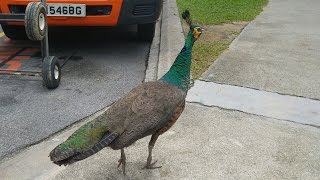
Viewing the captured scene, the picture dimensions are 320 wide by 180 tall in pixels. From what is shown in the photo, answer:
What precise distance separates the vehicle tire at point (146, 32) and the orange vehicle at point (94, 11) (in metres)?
0.70

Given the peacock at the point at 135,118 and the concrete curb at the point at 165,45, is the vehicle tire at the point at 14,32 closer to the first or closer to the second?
→ the concrete curb at the point at 165,45

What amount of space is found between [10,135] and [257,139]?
86.6 inches

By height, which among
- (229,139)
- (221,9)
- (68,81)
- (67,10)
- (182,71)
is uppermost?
(182,71)

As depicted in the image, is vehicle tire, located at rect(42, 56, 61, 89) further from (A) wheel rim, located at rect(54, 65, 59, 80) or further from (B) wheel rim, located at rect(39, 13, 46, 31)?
(B) wheel rim, located at rect(39, 13, 46, 31)

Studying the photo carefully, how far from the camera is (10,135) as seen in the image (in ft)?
13.0

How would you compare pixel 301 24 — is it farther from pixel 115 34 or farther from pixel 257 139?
pixel 257 139

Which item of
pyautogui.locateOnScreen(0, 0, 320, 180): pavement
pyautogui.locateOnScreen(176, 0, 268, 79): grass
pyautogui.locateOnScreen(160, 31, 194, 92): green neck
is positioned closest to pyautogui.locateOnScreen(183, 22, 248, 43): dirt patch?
pyautogui.locateOnScreen(176, 0, 268, 79): grass

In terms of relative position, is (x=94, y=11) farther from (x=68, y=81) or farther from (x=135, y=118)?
(x=135, y=118)

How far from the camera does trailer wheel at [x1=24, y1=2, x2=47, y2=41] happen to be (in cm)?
464

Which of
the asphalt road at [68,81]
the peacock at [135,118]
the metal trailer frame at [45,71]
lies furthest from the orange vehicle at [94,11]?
the peacock at [135,118]

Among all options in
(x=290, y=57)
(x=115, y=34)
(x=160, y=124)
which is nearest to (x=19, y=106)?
(x=160, y=124)

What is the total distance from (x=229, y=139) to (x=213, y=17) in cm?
518

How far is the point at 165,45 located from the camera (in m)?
6.80

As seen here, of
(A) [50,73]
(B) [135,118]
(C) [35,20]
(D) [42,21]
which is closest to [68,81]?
(A) [50,73]
